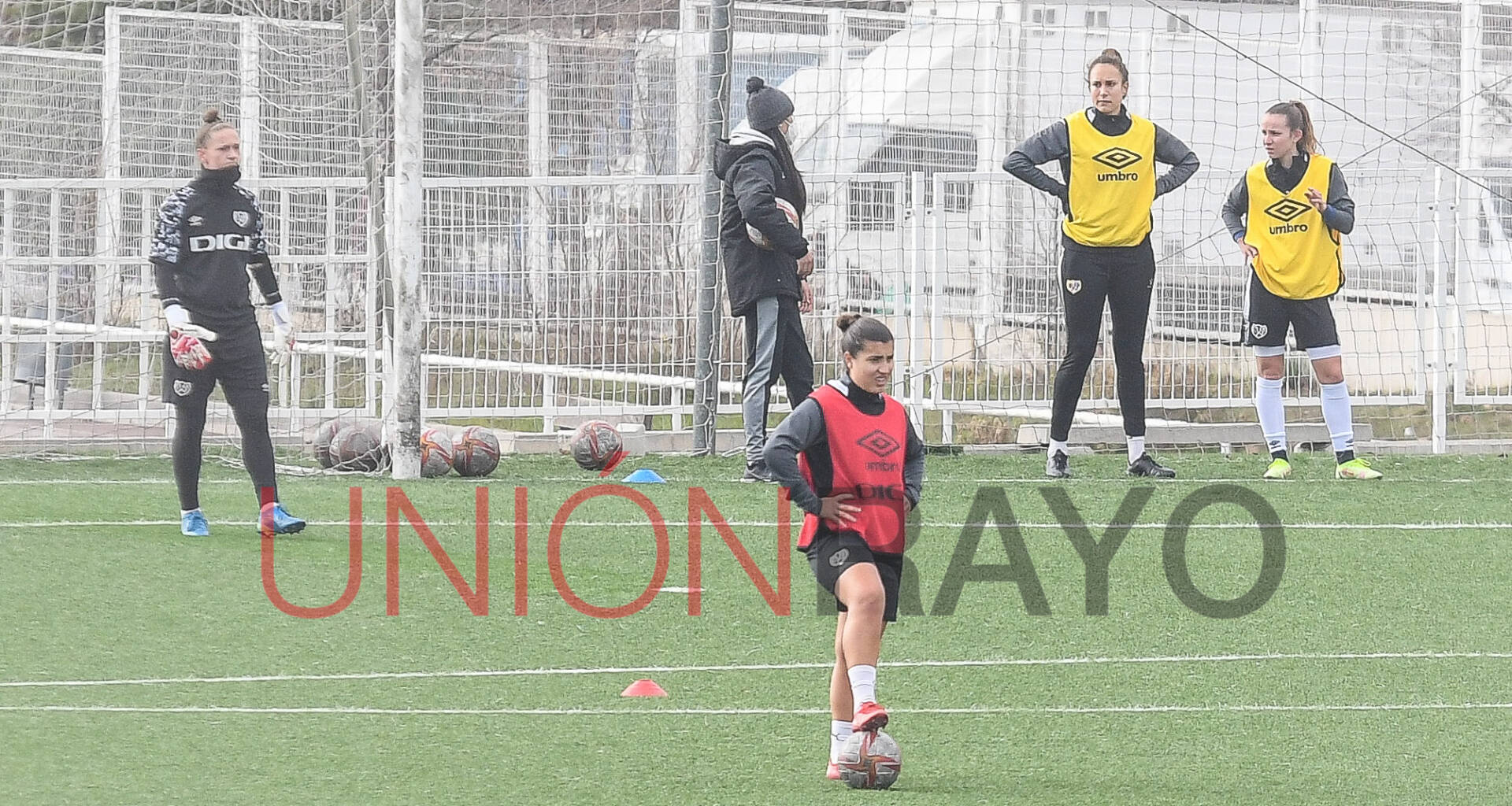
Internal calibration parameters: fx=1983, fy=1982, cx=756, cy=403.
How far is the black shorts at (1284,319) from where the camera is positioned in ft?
34.2

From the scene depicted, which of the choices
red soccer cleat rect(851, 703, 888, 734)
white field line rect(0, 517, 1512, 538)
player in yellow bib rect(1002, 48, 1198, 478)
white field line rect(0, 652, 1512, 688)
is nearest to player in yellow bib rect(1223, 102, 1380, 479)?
player in yellow bib rect(1002, 48, 1198, 478)

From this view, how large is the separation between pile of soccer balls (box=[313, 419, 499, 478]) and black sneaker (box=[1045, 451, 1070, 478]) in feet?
10.2

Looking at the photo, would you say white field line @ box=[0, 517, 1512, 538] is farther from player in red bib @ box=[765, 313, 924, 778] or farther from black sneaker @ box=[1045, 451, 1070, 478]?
player in red bib @ box=[765, 313, 924, 778]

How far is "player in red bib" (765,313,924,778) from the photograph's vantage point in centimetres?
487

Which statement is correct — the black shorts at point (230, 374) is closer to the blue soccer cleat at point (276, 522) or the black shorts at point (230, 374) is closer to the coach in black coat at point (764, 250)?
the blue soccer cleat at point (276, 522)

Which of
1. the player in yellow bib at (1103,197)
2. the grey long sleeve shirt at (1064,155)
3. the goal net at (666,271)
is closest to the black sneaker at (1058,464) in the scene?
the player in yellow bib at (1103,197)

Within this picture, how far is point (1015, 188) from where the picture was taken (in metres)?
13.5

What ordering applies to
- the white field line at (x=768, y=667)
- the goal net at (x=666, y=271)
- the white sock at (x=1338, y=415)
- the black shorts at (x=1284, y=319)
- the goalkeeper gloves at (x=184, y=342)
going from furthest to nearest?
the goal net at (x=666, y=271), the white sock at (x=1338, y=415), the black shorts at (x=1284, y=319), the goalkeeper gloves at (x=184, y=342), the white field line at (x=768, y=667)

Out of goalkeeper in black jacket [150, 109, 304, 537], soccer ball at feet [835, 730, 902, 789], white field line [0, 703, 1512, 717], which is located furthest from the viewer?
goalkeeper in black jacket [150, 109, 304, 537]

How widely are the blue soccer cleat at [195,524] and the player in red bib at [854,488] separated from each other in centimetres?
434

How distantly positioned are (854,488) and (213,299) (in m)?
4.10

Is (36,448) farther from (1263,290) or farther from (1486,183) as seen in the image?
(1486,183)

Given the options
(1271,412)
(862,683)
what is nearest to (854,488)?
(862,683)

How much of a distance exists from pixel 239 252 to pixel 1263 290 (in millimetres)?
5298
